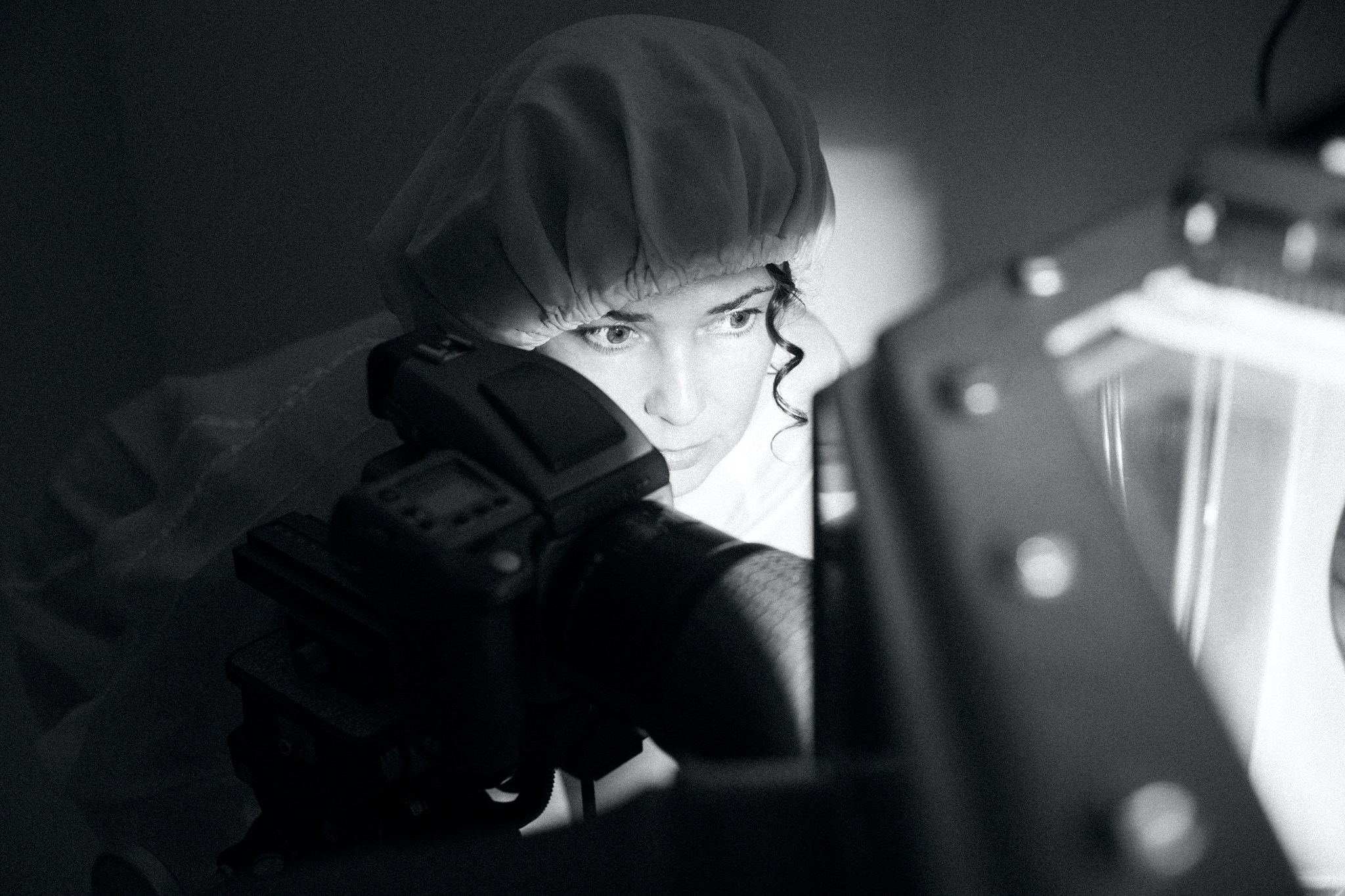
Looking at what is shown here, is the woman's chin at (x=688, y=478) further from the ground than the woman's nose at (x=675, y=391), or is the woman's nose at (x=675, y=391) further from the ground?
the woman's nose at (x=675, y=391)

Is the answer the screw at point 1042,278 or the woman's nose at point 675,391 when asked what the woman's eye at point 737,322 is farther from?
the screw at point 1042,278

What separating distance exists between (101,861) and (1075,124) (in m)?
0.97

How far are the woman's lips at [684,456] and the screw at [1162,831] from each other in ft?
2.43

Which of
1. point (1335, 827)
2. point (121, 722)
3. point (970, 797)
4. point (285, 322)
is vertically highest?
point (970, 797)

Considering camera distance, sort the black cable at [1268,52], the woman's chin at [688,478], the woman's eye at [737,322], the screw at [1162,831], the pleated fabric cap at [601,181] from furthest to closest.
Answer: the woman's chin at [688,478] → the woman's eye at [737,322] → the pleated fabric cap at [601,181] → the black cable at [1268,52] → the screw at [1162,831]

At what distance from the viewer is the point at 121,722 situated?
2.65 ft

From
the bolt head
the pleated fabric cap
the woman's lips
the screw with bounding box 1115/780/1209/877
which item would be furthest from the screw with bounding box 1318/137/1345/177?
the woman's lips

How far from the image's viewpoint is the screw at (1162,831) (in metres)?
0.17

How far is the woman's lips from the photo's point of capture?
922mm

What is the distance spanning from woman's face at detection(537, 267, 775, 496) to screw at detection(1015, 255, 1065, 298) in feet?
1.94

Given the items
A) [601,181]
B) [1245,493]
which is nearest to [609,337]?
[601,181]

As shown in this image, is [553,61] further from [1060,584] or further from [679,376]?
[1060,584]

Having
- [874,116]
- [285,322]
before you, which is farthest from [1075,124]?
[285,322]

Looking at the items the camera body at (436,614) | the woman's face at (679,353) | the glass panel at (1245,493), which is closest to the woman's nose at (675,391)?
the woman's face at (679,353)
